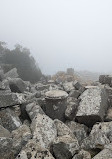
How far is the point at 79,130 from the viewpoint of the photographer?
7.87m

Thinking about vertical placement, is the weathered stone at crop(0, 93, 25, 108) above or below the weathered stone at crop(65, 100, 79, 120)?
above

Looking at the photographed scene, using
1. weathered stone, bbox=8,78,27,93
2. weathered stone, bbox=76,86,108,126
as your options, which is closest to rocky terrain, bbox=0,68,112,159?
weathered stone, bbox=76,86,108,126

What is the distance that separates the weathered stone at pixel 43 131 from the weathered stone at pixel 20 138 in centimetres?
18

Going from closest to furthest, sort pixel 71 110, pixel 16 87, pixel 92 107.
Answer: pixel 92 107 < pixel 71 110 < pixel 16 87

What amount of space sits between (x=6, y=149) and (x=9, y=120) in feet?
6.68

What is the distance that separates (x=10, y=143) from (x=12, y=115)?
212 cm

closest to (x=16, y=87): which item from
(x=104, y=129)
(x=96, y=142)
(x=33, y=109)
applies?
(x=33, y=109)

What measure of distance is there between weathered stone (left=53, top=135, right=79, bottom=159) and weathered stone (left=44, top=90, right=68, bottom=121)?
2.39 metres

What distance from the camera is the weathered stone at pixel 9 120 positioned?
778cm

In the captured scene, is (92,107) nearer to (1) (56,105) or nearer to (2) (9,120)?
(1) (56,105)

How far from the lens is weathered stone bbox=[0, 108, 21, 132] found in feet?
25.5

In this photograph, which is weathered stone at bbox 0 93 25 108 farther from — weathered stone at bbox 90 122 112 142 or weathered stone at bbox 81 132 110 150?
weathered stone at bbox 81 132 110 150

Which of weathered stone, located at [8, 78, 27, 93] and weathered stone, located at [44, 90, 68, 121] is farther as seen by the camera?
weathered stone, located at [8, 78, 27, 93]

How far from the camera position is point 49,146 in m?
6.52
